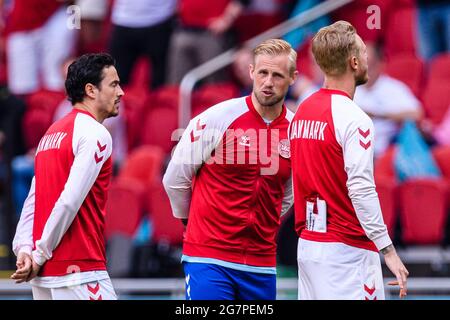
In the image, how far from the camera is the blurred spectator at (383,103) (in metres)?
9.91

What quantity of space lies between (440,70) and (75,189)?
5.63m

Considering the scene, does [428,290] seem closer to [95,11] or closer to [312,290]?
[312,290]

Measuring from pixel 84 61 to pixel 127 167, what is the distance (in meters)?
4.19

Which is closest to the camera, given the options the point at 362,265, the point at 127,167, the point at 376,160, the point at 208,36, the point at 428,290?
the point at 362,265

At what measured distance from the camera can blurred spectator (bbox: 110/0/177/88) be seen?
1109 centimetres

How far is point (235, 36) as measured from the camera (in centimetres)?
1130

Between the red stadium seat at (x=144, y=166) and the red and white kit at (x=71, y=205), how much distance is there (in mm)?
4064

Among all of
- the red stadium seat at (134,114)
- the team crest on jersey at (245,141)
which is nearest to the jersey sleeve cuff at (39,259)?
the team crest on jersey at (245,141)

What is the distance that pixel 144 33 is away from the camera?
436 inches

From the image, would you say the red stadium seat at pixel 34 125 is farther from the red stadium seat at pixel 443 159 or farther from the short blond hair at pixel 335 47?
the short blond hair at pixel 335 47

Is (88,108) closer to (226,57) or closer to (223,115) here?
(223,115)

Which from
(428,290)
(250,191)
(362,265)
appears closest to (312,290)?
(362,265)

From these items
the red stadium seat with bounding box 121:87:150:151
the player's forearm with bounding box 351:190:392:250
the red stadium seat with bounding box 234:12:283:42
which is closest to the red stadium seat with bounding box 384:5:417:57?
the red stadium seat with bounding box 234:12:283:42

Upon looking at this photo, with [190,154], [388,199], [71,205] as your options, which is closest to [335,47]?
[190,154]
